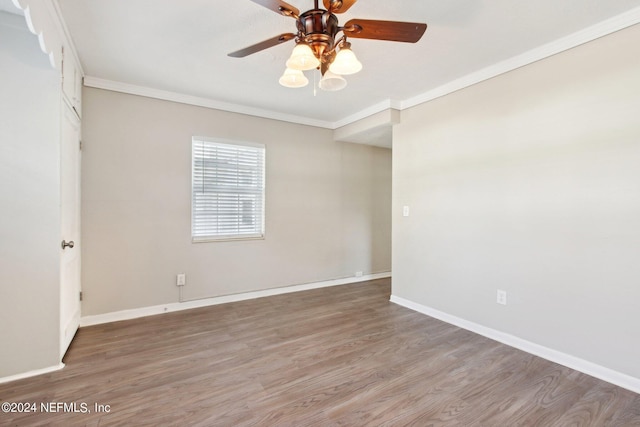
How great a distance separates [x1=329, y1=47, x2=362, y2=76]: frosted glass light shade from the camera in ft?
5.24

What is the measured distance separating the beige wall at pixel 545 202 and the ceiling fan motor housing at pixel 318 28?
191 centimetres

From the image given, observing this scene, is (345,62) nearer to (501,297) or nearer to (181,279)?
(501,297)

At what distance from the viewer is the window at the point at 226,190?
356 centimetres

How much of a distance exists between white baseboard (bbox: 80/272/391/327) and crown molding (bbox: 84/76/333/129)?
7.66 ft

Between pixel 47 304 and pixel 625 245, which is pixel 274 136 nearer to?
pixel 47 304

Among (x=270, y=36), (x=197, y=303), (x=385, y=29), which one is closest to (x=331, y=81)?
(x=385, y=29)

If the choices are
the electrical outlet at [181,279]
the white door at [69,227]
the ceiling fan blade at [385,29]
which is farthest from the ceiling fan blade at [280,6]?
the electrical outlet at [181,279]

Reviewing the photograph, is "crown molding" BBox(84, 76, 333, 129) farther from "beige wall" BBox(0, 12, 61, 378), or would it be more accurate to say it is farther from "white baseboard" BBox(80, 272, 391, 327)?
"white baseboard" BBox(80, 272, 391, 327)

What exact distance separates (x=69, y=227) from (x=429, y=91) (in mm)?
3733

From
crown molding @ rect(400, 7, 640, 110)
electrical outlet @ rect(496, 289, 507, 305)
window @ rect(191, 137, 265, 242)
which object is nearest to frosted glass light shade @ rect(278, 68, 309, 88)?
crown molding @ rect(400, 7, 640, 110)

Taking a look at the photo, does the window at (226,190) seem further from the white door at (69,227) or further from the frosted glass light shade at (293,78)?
the frosted glass light shade at (293,78)

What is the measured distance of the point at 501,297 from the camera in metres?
2.68

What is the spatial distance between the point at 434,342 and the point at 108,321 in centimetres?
324

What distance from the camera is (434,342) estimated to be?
2.66 m
